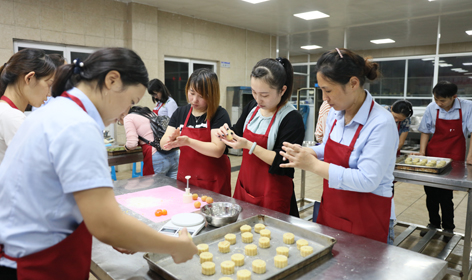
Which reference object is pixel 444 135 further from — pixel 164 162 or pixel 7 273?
pixel 7 273

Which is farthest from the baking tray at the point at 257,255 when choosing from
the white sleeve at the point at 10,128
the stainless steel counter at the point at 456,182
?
the stainless steel counter at the point at 456,182

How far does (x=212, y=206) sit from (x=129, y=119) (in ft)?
7.27

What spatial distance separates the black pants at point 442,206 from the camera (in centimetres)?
348

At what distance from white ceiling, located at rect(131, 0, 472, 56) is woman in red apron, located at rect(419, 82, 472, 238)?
2.80m

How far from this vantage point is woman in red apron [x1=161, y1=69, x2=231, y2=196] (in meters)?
2.31

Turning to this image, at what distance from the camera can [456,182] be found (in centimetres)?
254

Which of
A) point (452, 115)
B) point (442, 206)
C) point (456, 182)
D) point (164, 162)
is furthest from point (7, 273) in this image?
point (452, 115)

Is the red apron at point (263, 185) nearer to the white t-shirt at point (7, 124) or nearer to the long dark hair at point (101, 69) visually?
the long dark hair at point (101, 69)

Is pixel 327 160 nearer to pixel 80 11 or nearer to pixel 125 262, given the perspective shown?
pixel 125 262

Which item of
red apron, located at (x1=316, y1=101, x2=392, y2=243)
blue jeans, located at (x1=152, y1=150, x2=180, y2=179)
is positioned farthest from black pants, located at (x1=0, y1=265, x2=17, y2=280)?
blue jeans, located at (x1=152, y1=150, x2=180, y2=179)

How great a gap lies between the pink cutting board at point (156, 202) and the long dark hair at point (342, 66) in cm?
102

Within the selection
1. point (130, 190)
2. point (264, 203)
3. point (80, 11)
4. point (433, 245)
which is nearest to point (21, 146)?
point (130, 190)

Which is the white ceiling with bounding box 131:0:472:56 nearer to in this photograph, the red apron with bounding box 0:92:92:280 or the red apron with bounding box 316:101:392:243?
the red apron with bounding box 316:101:392:243

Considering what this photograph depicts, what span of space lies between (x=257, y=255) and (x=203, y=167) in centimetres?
118
